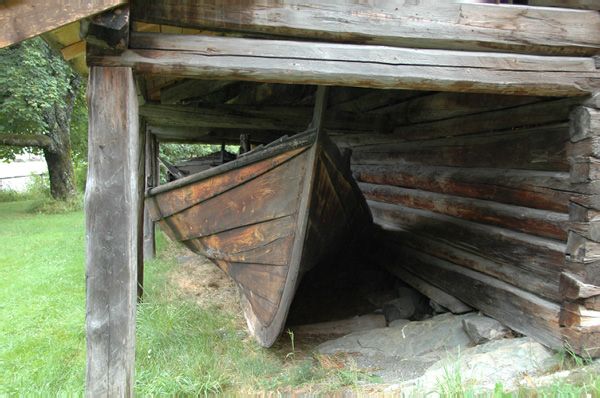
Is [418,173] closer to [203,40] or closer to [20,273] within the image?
[203,40]

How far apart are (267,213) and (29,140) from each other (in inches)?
474

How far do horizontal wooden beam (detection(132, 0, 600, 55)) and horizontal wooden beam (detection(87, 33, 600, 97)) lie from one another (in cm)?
11

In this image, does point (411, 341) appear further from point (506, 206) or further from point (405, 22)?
point (405, 22)

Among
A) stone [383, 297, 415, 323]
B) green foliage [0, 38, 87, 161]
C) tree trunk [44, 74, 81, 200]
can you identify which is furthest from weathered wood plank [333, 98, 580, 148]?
tree trunk [44, 74, 81, 200]

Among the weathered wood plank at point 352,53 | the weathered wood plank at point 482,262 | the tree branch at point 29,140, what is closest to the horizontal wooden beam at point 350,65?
the weathered wood plank at point 352,53

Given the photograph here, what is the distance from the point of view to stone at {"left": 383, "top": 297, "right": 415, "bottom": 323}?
480cm

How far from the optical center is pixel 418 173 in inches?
201

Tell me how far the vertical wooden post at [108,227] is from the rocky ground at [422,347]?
1928 mm

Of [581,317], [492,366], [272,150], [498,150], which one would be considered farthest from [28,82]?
[581,317]

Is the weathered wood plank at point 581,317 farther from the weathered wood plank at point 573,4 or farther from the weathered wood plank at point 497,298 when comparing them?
the weathered wood plank at point 573,4

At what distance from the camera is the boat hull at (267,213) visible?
3561mm

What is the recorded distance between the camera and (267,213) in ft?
12.0

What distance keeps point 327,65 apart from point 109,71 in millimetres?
1294

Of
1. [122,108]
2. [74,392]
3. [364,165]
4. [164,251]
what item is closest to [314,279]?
[364,165]
